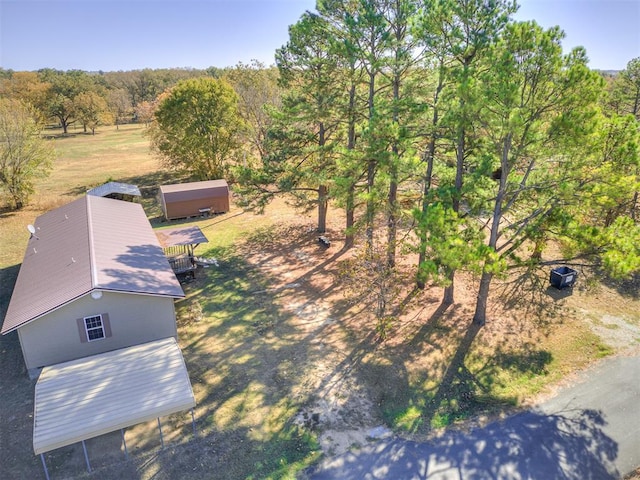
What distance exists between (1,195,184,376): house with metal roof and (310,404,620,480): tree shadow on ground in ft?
26.7

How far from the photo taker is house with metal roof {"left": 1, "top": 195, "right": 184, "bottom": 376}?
527 inches

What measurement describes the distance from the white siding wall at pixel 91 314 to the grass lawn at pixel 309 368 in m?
1.48

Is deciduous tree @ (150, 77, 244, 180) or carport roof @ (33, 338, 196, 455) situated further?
deciduous tree @ (150, 77, 244, 180)

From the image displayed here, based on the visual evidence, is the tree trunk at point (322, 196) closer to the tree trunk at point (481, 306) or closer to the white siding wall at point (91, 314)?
the tree trunk at point (481, 306)

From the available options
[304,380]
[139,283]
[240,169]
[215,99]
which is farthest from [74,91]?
[304,380]

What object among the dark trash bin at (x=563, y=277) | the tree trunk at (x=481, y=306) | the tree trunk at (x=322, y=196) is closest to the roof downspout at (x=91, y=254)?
the tree trunk at (x=322, y=196)

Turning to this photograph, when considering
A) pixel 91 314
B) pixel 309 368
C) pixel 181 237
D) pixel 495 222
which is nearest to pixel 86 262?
pixel 91 314

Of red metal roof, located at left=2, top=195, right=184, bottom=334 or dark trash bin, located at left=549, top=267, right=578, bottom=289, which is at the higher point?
red metal roof, located at left=2, top=195, right=184, bottom=334

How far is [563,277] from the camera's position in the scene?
19281 millimetres

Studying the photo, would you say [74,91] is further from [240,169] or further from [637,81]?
[637,81]

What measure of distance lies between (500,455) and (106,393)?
11204 millimetres

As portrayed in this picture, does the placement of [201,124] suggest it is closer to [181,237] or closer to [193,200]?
[193,200]

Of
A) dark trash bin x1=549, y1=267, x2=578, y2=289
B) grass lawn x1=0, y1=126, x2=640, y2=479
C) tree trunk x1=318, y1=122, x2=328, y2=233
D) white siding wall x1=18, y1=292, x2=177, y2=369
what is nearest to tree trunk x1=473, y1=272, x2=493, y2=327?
grass lawn x1=0, y1=126, x2=640, y2=479

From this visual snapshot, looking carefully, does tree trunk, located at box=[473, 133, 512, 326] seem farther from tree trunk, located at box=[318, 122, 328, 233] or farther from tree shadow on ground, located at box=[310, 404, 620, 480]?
tree trunk, located at box=[318, 122, 328, 233]
